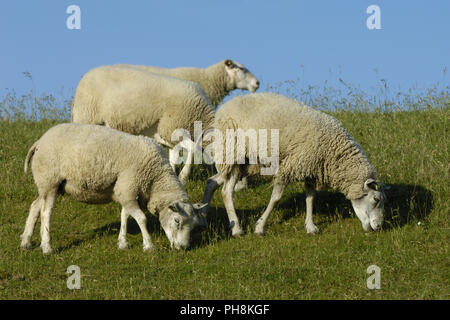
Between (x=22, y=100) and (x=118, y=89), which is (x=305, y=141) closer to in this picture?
(x=118, y=89)

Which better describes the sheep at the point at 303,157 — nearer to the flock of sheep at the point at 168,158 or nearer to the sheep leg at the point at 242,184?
the flock of sheep at the point at 168,158

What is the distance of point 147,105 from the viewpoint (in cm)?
1102

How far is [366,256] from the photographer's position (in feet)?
26.3

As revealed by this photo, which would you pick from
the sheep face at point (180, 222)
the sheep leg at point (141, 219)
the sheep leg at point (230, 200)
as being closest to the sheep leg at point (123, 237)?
the sheep leg at point (141, 219)

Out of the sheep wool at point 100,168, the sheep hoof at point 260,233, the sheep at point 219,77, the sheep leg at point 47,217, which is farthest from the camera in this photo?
the sheep at point 219,77

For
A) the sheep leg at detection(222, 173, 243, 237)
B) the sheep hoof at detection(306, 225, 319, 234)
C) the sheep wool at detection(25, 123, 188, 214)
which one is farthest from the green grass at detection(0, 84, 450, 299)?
the sheep wool at detection(25, 123, 188, 214)

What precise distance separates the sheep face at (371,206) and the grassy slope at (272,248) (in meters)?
0.18

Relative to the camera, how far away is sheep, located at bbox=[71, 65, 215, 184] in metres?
11.0

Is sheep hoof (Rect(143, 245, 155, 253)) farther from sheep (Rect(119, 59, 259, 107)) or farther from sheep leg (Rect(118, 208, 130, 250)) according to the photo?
sheep (Rect(119, 59, 259, 107))

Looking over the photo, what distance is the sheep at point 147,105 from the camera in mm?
10992

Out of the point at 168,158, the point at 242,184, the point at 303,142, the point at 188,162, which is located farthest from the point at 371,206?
the point at 188,162

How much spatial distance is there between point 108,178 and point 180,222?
Answer: 117cm
